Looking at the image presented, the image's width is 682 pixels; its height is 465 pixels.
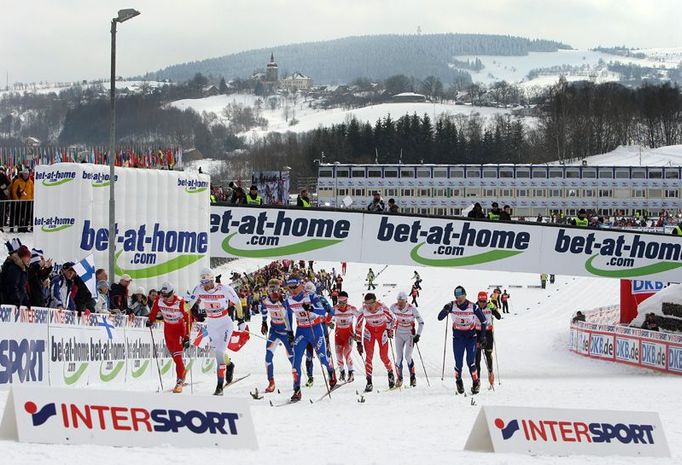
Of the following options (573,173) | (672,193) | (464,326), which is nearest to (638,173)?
(672,193)

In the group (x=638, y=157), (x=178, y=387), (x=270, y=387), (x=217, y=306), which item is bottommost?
(x=270, y=387)

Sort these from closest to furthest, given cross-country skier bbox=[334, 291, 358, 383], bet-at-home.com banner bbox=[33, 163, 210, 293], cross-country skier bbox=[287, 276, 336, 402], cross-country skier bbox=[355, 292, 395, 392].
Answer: cross-country skier bbox=[287, 276, 336, 402], cross-country skier bbox=[334, 291, 358, 383], cross-country skier bbox=[355, 292, 395, 392], bet-at-home.com banner bbox=[33, 163, 210, 293]

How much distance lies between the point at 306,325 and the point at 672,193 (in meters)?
99.9

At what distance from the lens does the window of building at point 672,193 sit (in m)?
111

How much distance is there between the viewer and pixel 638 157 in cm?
13875

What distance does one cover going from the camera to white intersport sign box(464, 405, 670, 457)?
33.8 ft

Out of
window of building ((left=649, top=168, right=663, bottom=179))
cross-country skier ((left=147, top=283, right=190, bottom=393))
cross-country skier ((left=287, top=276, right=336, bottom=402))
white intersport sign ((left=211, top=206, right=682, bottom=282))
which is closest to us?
cross-country skier ((left=147, top=283, right=190, bottom=393))

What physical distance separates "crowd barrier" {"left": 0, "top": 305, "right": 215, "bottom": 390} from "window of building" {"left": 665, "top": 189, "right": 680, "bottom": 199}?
3824 inches

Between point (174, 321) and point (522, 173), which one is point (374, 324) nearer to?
point (174, 321)

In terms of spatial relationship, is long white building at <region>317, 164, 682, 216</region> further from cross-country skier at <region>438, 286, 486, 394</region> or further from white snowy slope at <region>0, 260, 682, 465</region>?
cross-country skier at <region>438, 286, 486, 394</region>

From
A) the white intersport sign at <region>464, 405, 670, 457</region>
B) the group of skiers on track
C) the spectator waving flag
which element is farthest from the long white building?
the white intersport sign at <region>464, 405, 670, 457</region>

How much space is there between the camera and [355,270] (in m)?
65.1

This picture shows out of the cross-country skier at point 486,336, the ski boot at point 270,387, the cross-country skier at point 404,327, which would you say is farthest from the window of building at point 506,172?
the ski boot at point 270,387

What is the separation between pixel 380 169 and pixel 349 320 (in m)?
98.4
